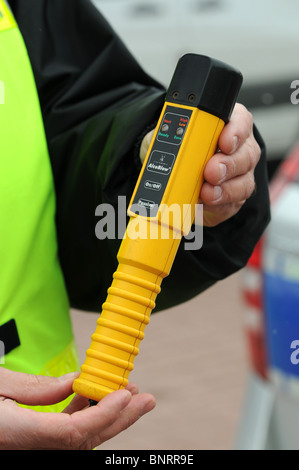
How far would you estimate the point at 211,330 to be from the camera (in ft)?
14.7

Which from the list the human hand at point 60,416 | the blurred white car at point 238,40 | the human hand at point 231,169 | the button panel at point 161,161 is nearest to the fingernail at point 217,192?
the human hand at point 231,169

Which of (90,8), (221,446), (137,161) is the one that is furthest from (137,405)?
(221,446)

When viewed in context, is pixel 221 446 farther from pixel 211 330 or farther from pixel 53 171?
pixel 53 171

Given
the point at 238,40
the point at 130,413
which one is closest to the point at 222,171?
the point at 130,413

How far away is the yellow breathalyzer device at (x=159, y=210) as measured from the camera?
110 cm

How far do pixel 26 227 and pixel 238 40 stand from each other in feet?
14.3

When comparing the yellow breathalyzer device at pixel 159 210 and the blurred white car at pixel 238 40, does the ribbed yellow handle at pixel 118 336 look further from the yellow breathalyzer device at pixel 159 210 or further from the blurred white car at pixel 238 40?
the blurred white car at pixel 238 40

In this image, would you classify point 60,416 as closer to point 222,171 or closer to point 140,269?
point 140,269

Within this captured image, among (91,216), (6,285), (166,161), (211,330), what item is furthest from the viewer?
(211,330)

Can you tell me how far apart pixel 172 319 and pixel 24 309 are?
322cm

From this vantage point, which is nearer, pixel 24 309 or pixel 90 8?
pixel 24 309

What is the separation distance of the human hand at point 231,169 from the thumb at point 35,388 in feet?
1.03

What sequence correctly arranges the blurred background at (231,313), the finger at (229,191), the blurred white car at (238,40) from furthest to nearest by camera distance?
1. the blurred white car at (238,40)
2. the blurred background at (231,313)
3. the finger at (229,191)

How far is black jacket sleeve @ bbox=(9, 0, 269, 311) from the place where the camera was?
1.41 m
